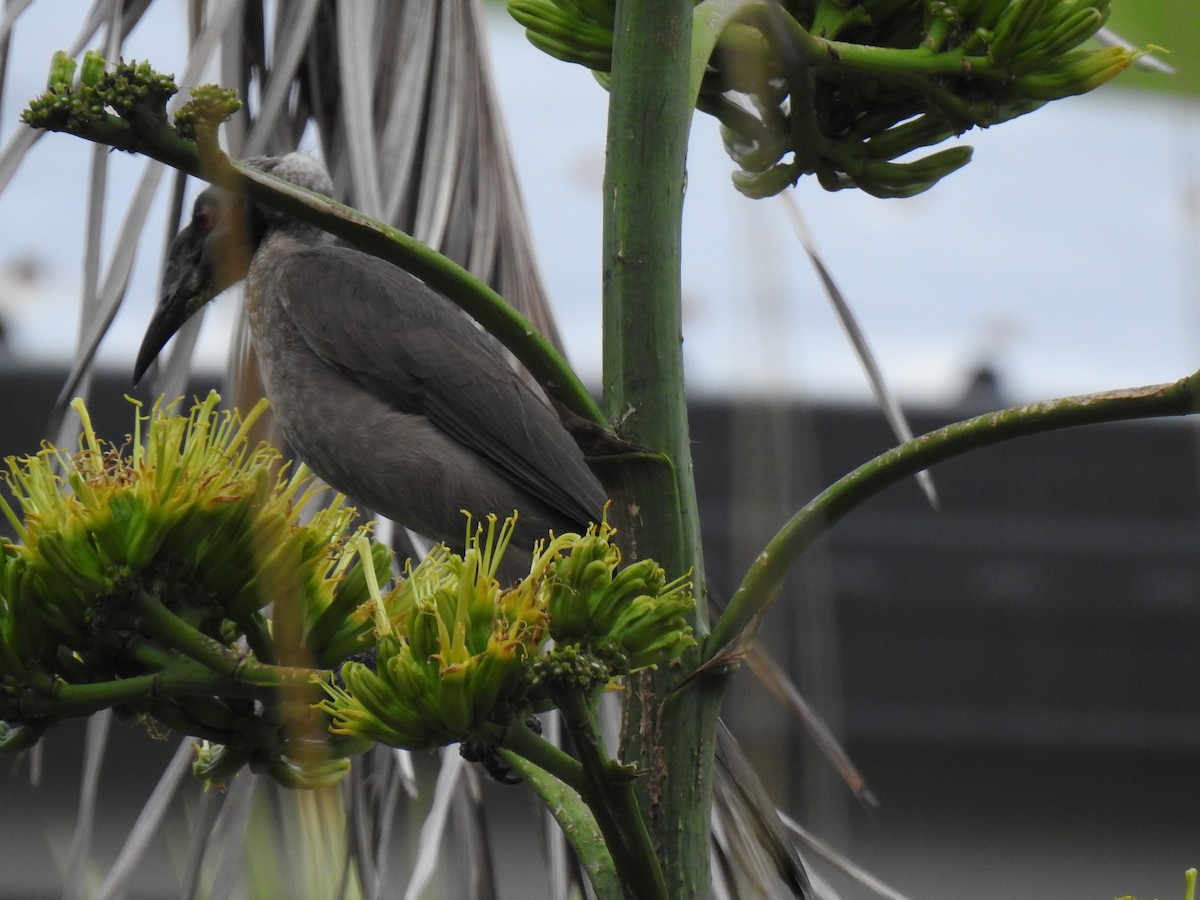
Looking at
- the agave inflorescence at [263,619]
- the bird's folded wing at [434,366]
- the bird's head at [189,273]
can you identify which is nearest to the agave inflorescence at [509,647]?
the agave inflorescence at [263,619]

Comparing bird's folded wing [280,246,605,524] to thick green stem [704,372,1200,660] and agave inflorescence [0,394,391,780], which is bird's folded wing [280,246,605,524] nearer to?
agave inflorescence [0,394,391,780]

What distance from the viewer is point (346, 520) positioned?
1.45 m

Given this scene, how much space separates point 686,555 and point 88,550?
51cm

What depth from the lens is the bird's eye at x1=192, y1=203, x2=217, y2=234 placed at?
270cm

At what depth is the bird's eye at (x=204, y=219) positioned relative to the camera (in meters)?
2.70

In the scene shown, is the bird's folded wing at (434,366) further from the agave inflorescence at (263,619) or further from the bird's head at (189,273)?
the agave inflorescence at (263,619)

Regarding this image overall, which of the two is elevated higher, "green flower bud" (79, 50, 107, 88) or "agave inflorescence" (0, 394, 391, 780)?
"green flower bud" (79, 50, 107, 88)

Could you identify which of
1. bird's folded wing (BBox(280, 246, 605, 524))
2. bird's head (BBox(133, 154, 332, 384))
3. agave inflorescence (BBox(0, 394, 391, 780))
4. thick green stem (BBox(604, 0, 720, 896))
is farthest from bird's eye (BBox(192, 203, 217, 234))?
thick green stem (BBox(604, 0, 720, 896))

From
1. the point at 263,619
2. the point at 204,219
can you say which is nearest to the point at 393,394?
the point at 204,219

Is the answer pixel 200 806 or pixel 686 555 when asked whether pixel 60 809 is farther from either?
pixel 686 555

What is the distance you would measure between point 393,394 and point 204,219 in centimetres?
47

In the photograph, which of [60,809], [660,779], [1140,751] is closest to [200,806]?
[660,779]

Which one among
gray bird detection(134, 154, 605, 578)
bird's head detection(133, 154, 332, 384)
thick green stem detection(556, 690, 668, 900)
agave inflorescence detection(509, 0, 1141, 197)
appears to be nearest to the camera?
thick green stem detection(556, 690, 668, 900)

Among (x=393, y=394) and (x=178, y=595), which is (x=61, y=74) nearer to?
(x=178, y=595)
